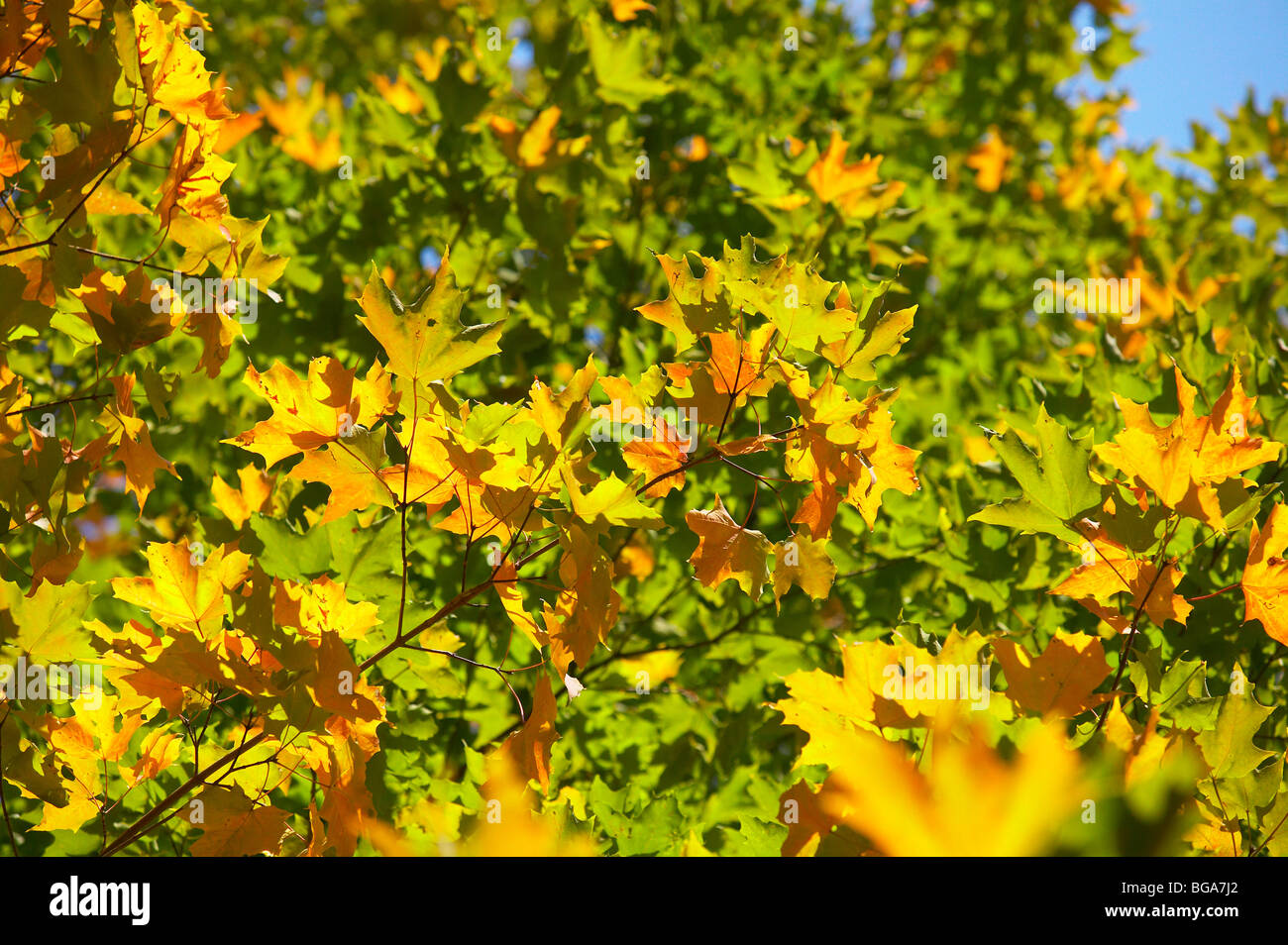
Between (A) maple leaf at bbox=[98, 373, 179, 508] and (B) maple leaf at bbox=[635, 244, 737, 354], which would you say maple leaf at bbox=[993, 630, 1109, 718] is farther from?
(A) maple leaf at bbox=[98, 373, 179, 508]

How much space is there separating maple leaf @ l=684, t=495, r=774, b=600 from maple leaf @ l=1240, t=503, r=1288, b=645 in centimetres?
61

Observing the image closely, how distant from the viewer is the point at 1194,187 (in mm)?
3199

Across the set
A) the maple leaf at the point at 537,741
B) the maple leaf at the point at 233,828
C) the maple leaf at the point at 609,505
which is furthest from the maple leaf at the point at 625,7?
the maple leaf at the point at 233,828

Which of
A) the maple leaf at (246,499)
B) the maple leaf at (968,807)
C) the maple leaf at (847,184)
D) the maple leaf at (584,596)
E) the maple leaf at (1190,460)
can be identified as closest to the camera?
the maple leaf at (968,807)

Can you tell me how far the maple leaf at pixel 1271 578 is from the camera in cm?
116

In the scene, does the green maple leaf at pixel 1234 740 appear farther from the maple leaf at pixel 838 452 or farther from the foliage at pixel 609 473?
the maple leaf at pixel 838 452

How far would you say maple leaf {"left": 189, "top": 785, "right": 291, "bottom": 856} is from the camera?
42.3 inches

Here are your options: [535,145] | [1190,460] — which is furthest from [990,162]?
[1190,460]

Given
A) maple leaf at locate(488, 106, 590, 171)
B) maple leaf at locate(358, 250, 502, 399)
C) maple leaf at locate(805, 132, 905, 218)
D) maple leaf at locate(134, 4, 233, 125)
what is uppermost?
maple leaf at locate(488, 106, 590, 171)

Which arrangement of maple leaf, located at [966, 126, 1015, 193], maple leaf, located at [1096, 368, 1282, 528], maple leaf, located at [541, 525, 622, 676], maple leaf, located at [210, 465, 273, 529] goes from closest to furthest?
1. maple leaf, located at [541, 525, 622, 676]
2. maple leaf, located at [1096, 368, 1282, 528]
3. maple leaf, located at [210, 465, 273, 529]
4. maple leaf, located at [966, 126, 1015, 193]

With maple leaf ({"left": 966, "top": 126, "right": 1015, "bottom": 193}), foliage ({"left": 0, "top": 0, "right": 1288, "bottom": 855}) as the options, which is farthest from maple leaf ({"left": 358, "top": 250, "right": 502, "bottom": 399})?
maple leaf ({"left": 966, "top": 126, "right": 1015, "bottom": 193})

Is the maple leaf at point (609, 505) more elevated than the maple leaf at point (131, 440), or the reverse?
the maple leaf at point (131, 440)
